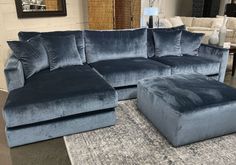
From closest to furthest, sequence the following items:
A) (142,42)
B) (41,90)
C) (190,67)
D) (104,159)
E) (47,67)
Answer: (104,159) < (41,90) < (47,67) < (190,67) < (142,42)

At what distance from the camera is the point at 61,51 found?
8.71 ft

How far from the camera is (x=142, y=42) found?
3180mm

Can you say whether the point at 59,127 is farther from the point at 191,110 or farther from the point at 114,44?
the point at 114,44

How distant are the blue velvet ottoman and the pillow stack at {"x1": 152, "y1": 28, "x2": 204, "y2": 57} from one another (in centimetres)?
111

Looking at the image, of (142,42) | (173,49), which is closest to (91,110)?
(142,42)

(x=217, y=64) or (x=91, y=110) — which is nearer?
(x=91, y=110)

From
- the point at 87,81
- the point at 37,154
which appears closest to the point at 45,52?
the point at 87,81

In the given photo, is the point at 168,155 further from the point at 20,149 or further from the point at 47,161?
the point at 20,149

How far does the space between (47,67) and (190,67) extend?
6.14ft

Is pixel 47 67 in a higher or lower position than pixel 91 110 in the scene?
higher

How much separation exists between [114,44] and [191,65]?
110cm

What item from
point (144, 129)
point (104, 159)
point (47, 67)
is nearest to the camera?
point (104, 159)

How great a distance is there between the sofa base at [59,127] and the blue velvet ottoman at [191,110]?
486 millimetres

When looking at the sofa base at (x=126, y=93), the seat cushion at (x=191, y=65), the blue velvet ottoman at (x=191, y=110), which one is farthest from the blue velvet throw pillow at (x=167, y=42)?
the blue velvet ottoman at (x=191, y=110)
